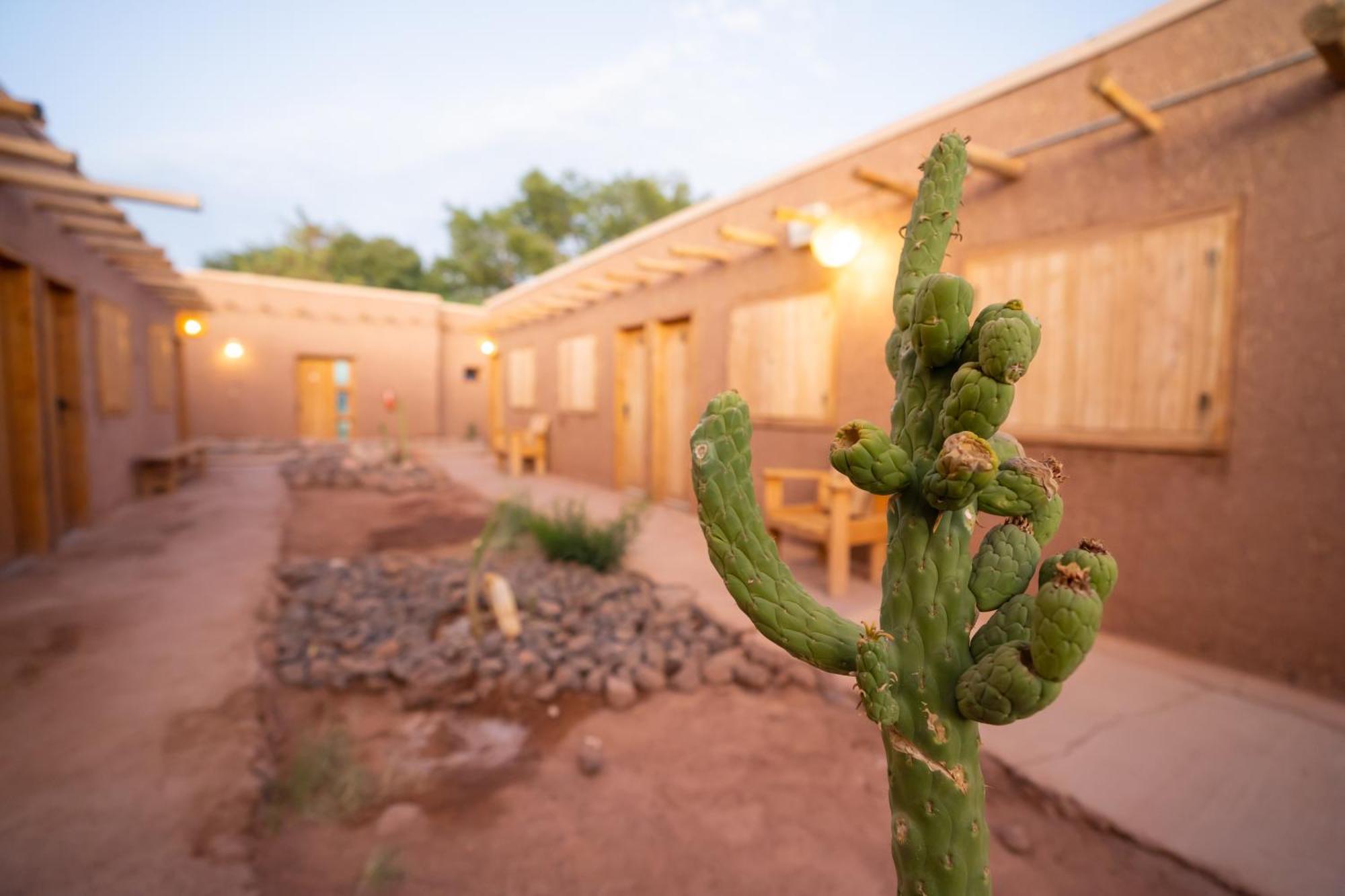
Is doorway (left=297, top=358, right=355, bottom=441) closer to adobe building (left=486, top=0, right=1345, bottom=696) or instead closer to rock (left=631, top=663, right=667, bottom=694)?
adobe building (left=486, top=0, right=1345, bottom=696)

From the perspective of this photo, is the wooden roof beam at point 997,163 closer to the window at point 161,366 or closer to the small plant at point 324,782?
the small plant at point 324,782

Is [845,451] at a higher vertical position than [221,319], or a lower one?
lower

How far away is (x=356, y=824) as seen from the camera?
7.47 ft

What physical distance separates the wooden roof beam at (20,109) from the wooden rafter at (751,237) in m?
4.53

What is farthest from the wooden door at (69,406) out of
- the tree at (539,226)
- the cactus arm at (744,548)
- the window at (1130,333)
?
the tree at (539,226)

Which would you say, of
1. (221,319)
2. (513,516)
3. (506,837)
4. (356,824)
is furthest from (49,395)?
(221,319)

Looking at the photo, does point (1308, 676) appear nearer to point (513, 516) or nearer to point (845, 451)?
point (845, 451)

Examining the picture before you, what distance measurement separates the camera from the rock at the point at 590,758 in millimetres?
2676

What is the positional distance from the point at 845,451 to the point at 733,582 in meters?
0.23

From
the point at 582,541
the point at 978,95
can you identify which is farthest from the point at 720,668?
the point at 978,95

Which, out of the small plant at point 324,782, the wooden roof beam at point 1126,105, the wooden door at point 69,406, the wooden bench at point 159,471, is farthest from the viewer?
the wooden bench at point 159,471

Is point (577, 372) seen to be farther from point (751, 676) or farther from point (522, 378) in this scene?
point (751, 676)

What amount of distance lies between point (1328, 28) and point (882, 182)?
6.85 ft

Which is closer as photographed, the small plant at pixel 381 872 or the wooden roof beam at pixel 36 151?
the small plant at pixel 381 872
